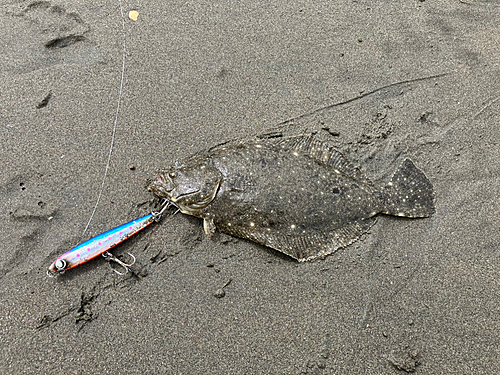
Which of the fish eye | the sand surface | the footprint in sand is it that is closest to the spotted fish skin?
the sand surface

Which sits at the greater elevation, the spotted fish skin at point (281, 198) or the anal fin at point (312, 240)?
the spotted fish skin at point (281, 198)

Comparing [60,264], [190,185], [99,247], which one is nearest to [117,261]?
[99,247]

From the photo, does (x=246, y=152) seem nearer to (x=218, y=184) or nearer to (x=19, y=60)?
(x=218, y=184)

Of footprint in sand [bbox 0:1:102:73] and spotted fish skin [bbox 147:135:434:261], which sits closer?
spotted fish skin [bbox 147:135:434:261]

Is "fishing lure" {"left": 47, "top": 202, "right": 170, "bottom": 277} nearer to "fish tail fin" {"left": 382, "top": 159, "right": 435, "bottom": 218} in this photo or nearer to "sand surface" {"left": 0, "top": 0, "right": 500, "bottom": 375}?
"sand surface" {"left": 0, "top": 0, "right": 500, "bottom": 375}

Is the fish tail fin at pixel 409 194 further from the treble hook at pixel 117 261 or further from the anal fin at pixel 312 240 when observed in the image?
the treble hook at pixel 117 261

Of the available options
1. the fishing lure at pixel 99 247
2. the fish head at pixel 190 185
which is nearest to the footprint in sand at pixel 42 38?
the fish head at pixel 190 185
